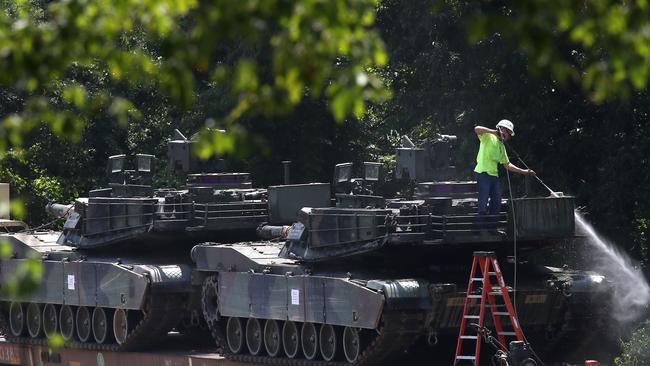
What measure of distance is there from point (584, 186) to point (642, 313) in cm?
582

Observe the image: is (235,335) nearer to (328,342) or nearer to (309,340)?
(309,340)

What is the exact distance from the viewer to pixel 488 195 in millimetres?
17641

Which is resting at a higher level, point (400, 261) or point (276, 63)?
point (276, 63)

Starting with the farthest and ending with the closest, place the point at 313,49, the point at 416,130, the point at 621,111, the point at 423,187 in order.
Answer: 1. the point at 416,130
2. the point at 621,111
3. the point at 423,187
4. the point at 313,49

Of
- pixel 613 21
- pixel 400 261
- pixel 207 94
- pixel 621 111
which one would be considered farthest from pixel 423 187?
pixel 207 94

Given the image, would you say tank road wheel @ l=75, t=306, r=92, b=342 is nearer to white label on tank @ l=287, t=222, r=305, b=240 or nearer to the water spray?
white label on tank @ l=287, t=222, r=305, b=240

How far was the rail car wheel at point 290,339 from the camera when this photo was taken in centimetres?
1914

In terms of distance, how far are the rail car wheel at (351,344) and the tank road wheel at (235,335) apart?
2192 millimetres

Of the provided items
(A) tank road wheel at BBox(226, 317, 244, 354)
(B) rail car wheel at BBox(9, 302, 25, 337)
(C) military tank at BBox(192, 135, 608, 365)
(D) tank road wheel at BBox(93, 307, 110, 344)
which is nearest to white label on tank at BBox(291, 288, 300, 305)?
(C) military tank at BBox(192, 135, 608, 365)

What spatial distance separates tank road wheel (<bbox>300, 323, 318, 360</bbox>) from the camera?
18805mm

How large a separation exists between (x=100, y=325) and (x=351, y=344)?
550cm

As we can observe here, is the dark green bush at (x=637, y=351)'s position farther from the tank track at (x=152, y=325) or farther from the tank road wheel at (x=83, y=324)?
the tank road wheel at (x=83, y=324)

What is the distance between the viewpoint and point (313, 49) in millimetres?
6473

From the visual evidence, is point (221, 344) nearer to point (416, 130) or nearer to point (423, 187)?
point (423, 187)
